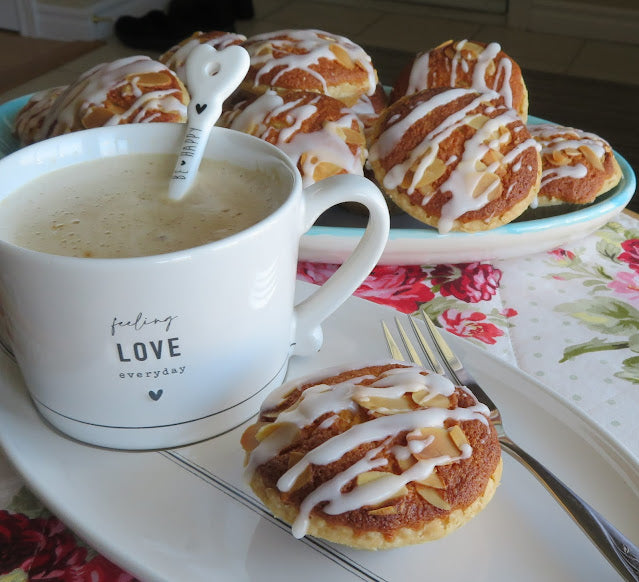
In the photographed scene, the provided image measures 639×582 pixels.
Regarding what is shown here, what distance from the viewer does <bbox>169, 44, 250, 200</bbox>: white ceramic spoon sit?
0.70 metres

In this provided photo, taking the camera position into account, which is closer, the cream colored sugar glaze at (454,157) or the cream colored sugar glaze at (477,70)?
the cream colored sugar glaze at (454,157)

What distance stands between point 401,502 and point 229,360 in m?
0.18

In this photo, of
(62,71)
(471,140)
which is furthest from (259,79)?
(62,71)

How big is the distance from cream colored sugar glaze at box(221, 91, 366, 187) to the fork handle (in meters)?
0.50

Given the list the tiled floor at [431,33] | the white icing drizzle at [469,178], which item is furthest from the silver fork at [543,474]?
the tiled floor at [431,33]

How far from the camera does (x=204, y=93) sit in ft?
2.31

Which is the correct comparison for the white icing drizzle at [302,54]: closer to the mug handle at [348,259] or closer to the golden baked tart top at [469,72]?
the golden baked tart top at [469,72]

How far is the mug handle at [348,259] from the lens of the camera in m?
0.67

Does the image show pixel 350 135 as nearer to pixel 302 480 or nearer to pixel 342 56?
pixel 342 56

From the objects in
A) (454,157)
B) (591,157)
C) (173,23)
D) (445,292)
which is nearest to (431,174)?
(454,157)

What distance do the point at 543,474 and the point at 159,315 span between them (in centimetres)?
32

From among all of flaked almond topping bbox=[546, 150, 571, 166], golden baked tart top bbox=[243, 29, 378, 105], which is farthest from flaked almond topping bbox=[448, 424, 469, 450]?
golden baked tart top bbox=[243, 29, 378, 105]

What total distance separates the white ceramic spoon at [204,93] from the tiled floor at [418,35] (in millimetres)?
2070

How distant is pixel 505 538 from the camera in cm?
57
